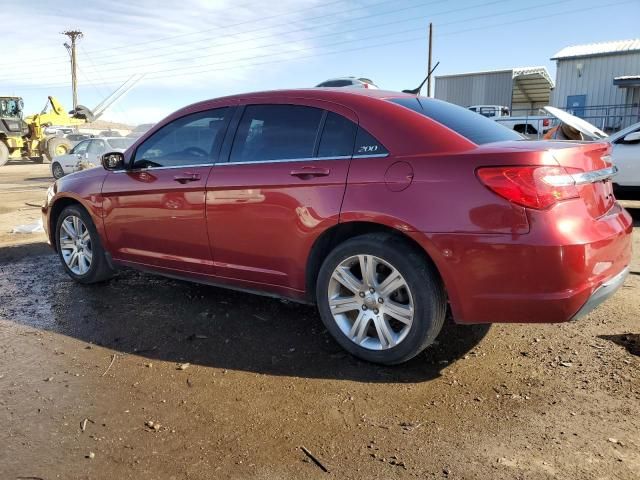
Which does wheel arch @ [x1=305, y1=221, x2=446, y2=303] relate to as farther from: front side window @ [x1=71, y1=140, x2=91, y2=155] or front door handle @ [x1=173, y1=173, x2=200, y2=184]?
front side window @ [x1=71, y1=140, x2=91, y2=155]

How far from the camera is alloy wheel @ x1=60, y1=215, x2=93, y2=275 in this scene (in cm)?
523

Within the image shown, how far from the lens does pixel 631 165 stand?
8539mm

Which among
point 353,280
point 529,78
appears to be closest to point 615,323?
point 353,280

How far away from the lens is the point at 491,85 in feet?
109

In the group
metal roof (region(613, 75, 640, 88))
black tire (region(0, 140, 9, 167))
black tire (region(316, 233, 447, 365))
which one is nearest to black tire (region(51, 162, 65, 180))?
black tire (region(0, 140, 9, 167))

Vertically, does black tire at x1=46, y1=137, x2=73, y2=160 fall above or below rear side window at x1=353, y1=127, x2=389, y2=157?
below

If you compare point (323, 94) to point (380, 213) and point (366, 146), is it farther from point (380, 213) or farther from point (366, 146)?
point (380, 213)

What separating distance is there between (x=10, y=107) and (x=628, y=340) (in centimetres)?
3216

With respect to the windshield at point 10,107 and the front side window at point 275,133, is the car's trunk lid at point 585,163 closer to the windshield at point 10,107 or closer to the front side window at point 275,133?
the front side window at point 275,133

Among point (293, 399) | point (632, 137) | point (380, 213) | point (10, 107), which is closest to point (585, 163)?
point (380, 213)

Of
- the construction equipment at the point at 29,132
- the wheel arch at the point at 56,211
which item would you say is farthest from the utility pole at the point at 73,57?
the wheel arch at the point at 56,211

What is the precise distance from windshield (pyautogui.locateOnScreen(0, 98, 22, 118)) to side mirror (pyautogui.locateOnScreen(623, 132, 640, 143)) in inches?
1165

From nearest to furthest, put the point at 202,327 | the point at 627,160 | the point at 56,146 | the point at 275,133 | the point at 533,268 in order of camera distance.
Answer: the point at 533,268 → the point at 275,133 → the point at 202,327 → the point at 627,160 → the point at 56,146

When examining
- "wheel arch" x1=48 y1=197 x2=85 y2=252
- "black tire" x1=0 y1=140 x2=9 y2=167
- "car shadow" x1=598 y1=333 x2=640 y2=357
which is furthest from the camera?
"black tire" x1=0 y1=140 x2=9 y2=167
